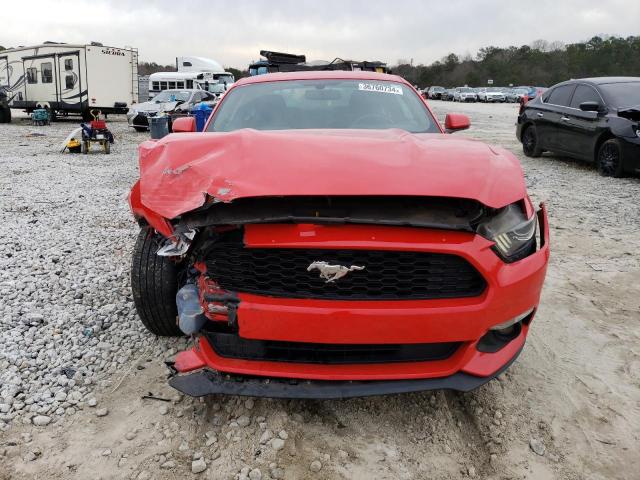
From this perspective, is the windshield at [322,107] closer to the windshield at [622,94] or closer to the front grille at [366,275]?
the front grille at [366,275]

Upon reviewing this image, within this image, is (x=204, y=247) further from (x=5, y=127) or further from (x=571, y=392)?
(x=5, y=127)

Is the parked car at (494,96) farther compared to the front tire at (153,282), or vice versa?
the parked car at (494,96)

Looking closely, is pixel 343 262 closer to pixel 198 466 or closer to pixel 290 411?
pixel 290 411

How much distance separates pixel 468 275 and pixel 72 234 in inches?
176

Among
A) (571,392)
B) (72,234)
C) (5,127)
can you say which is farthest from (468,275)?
(5,127)

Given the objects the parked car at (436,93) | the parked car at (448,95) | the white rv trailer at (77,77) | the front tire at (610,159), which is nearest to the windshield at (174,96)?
the white rv trailer at (77,77)

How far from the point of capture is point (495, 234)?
6.91ft

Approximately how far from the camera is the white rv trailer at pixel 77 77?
19.6 meters

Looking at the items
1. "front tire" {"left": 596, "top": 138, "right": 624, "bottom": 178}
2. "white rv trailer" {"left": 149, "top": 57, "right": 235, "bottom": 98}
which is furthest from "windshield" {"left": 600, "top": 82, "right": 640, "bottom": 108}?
"white rv trailer" {"left": 149, "top": 57, "right": 235, "bottom": 98}

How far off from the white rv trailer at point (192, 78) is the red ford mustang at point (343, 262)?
71.6 ft

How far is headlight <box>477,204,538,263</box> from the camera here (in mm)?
2092

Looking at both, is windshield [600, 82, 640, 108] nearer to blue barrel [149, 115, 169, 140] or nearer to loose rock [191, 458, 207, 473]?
loose rock [191, 458, 207, 473]

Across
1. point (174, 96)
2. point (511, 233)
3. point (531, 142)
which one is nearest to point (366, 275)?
point (511, 233)

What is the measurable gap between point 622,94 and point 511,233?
784 centimetres
